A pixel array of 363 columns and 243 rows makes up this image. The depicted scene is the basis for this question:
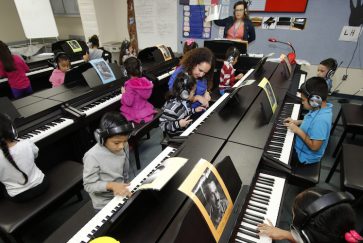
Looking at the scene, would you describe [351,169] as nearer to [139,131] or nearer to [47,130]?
[139,131]

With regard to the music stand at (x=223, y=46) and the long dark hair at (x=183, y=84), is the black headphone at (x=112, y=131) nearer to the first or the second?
the long dark hair at (x=183, y=84)

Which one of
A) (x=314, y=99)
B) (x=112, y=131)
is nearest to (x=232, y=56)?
(x=314, y=99)

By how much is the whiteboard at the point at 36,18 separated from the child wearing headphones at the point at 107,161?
23.5ft

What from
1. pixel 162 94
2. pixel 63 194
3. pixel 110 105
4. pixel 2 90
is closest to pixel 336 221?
pixel 63 194

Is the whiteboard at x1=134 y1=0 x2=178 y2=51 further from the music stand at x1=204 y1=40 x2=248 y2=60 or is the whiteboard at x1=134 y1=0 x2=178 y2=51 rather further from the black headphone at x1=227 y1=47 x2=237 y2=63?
the black headphone at x1=227 y1=47 x2=237 y2=63

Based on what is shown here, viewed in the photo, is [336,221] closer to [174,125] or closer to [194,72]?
[174,125]

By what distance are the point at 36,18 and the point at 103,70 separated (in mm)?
5377

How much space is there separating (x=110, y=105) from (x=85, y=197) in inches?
47.5

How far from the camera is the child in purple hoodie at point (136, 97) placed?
287 centimetres

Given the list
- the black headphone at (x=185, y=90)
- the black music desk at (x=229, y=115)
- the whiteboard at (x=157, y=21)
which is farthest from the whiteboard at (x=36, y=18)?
the black music desk at (x=229, y=115)

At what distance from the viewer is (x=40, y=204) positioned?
1.84 metres

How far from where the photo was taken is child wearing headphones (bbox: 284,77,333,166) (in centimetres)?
201

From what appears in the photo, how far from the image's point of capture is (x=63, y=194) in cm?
199

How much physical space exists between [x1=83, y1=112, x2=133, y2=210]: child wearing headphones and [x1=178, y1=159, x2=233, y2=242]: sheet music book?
2.00 ft
